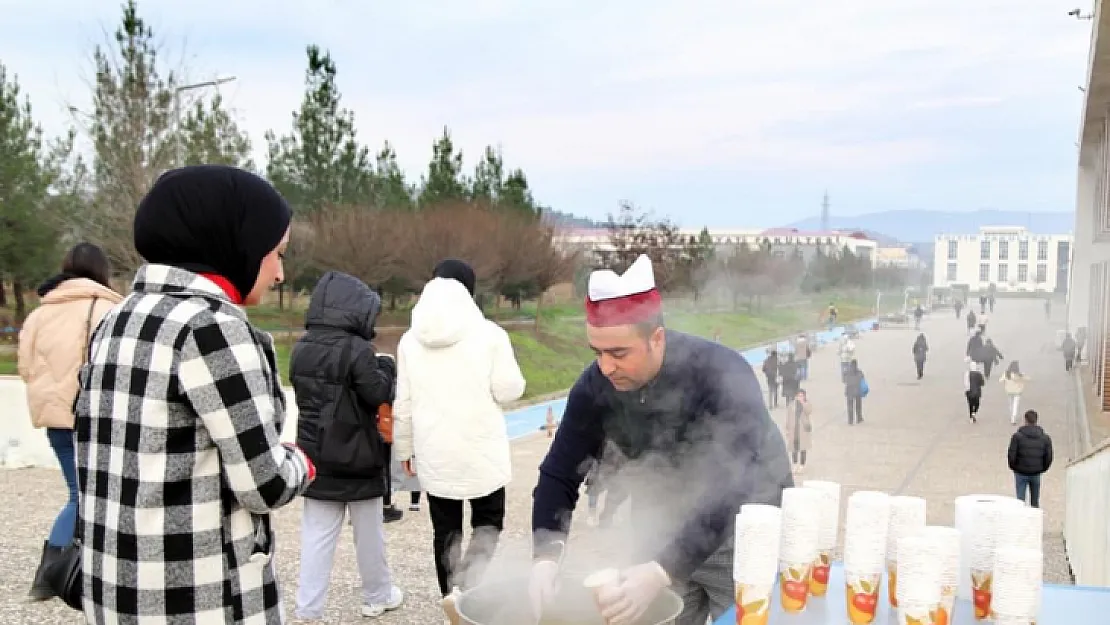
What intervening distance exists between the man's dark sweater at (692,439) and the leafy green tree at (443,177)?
113ft

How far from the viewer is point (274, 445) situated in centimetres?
183

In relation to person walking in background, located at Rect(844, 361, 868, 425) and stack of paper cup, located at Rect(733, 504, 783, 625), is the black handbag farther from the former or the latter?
person walking in background, located at Rect(844, 361, 868, 425)

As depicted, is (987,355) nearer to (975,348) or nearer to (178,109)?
(975,348)

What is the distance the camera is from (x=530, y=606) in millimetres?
2379

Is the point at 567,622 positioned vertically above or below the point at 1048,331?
above

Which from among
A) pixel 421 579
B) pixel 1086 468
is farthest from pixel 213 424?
pixel 1086 468

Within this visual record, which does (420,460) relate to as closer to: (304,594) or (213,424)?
(304,594)

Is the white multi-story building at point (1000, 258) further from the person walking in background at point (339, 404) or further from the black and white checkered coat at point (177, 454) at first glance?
the black and white checkered coat at point (177, 454)

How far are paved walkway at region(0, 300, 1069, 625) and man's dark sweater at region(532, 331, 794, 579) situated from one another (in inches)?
12.8

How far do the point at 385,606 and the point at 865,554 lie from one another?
131 inches

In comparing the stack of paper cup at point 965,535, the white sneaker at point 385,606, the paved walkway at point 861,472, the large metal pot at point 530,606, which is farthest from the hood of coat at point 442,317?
the stack of paper cup at point 965,535

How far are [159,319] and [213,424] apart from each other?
0.79 feet

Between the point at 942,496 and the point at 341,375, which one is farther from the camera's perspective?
the point at 942,496

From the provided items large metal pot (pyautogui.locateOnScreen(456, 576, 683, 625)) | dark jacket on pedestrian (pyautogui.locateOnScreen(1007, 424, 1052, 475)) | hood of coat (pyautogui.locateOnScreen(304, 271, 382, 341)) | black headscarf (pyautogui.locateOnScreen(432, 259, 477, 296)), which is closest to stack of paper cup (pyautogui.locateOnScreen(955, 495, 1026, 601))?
large metal pot (pyautogui.locateOnScreen(456, 576, 683, 625))
